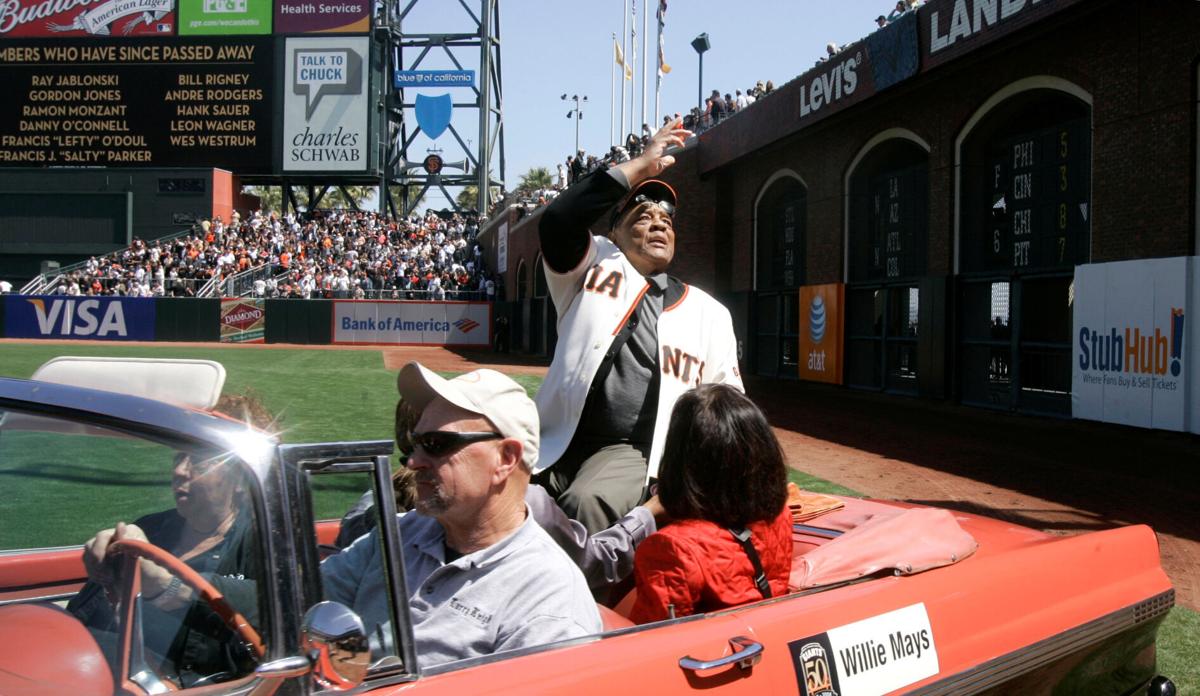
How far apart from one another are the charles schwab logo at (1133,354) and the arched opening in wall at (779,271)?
881 cm

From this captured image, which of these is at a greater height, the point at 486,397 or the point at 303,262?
the point at 303,262

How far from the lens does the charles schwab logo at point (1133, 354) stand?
10.8m

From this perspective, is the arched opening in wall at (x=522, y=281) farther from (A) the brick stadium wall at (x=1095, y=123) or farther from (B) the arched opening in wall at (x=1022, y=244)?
(B) the arched opening in wall at (x=1022, y=244)

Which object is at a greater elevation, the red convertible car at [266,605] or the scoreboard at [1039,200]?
the scoreboard at [1039,200]

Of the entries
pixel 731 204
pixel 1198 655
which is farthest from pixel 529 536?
pixel 731 204

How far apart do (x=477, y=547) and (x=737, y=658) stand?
560mm

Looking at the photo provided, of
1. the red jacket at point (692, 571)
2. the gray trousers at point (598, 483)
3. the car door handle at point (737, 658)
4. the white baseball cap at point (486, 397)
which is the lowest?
the car door handle at point (737, 658)

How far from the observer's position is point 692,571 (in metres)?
2.11

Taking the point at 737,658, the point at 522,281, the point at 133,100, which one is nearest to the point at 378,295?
the point at 522,281

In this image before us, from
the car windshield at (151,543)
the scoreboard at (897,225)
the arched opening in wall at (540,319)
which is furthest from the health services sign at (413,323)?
the car windshield at (151,543)

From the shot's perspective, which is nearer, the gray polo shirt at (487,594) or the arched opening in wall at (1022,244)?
the gray polo shirt at (487,594)

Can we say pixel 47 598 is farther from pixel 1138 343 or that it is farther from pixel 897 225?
pixel 897 225

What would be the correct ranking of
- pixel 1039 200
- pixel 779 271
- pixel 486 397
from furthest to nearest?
pixel 779 271
pixel 1039 200
pixel 486 397

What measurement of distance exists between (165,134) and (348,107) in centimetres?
729
